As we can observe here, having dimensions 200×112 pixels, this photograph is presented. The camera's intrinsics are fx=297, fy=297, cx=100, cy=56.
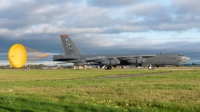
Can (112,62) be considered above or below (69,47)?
below

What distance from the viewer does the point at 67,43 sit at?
6906 centimetres

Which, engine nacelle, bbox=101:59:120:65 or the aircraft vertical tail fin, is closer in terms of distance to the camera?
engine nacelle, bbox=101:59:120:65

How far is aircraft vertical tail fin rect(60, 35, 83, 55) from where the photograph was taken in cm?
6869

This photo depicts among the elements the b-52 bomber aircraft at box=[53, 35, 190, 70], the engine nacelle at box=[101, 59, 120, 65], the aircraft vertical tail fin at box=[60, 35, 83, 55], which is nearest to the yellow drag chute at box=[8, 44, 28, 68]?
the engine nacelle at box=[101, 59, 120, 65]

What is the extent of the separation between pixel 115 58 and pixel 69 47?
36.7 feet

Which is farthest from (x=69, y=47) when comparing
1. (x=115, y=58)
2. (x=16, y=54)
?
(x=16, y=54)

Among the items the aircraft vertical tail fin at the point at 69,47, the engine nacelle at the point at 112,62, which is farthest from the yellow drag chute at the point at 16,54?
the aircraft vertical tail fin at the point at 69,47

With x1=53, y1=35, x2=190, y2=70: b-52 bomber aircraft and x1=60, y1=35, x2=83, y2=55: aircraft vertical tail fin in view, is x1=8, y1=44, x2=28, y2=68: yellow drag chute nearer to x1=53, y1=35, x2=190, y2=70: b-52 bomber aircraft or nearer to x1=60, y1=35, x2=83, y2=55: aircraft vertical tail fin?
x1=53, y1=35, x2=190, y2=70: b-52 bomber aircraft

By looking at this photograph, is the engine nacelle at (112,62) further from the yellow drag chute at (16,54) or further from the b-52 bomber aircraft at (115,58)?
the yellow drag chute at (16,54)

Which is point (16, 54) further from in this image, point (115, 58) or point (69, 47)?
point (69, 47)

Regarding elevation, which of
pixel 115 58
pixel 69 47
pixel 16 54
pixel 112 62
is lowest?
pixel 112 62

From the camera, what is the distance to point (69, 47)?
68812mm

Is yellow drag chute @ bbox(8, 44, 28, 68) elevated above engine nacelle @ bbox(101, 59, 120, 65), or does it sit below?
above

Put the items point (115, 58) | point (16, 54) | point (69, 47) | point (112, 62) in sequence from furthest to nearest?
point (69, 47) → point (115, 58) → point (112, 62) → point (16, 54)
